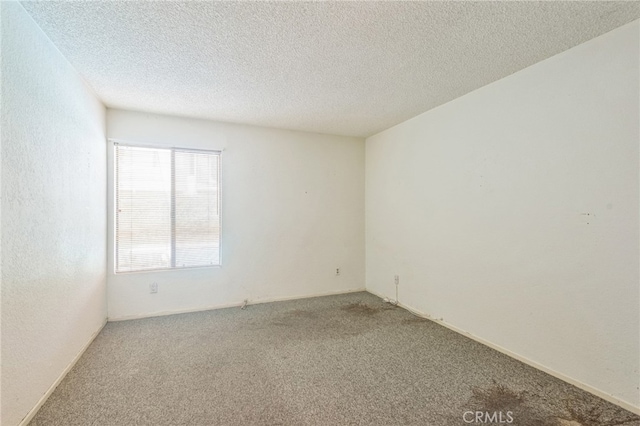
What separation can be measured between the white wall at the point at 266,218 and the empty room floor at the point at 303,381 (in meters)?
0.53

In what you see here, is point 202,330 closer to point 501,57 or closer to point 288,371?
point 288,371

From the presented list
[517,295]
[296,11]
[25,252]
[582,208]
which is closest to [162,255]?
[25,252]

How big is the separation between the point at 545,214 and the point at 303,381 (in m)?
2.26

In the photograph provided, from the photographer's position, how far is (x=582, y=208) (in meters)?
1.96

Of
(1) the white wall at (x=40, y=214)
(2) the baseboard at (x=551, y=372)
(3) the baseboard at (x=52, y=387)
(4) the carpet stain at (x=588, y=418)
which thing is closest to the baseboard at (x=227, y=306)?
(3) the baseboard at (x=52, y=387)

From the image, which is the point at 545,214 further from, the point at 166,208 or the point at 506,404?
the point at 166,208

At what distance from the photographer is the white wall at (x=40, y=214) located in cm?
152

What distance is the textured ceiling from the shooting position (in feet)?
5.31

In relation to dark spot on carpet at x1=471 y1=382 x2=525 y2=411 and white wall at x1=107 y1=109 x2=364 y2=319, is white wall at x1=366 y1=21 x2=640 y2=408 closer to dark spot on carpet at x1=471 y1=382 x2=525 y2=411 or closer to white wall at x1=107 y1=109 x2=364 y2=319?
dark spot on carpet at x1=471 y1=382 x2=525 y2=411

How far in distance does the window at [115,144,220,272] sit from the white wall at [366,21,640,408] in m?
2.69

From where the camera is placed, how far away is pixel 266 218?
3.90m

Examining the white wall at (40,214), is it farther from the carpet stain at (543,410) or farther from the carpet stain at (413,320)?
the carpet stain at (413,320)

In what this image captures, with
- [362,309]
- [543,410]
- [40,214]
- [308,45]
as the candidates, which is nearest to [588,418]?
[543,410]

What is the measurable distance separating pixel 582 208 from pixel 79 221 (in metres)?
3.94
